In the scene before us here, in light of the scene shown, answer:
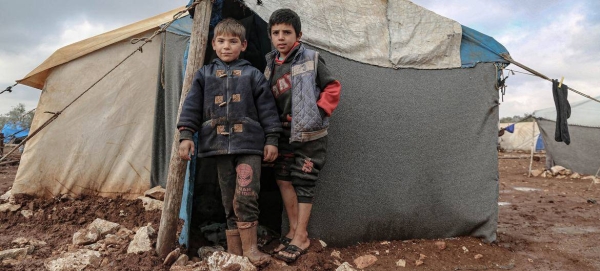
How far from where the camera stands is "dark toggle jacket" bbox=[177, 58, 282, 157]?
238 centimetres

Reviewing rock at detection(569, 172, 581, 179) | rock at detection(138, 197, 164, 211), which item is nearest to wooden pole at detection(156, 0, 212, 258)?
rock at detection(138, 197, 164, 211)

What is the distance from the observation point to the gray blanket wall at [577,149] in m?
10.6

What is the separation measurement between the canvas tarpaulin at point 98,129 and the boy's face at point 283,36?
2877mm

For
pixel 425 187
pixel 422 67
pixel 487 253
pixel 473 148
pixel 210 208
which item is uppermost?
pixel 422 67

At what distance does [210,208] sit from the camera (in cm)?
339

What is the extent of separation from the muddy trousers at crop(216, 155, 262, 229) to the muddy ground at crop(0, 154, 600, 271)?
1.19ft

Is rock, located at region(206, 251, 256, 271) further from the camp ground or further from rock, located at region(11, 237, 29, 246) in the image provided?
rock, located at region(11, 237, 29, 246)

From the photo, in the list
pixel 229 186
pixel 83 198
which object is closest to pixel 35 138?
pixel 83 198

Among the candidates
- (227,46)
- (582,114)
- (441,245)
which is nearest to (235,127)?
(227,46)

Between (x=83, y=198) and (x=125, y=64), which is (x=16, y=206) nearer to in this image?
(x=83, y=198)

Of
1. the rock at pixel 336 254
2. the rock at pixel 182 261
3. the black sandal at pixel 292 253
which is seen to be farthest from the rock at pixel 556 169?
the rock at pixel 182 261

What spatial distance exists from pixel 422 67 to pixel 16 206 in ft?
13.6

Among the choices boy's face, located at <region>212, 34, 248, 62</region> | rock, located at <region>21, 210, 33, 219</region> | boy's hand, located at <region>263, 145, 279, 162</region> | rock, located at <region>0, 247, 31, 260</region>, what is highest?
boy's face, located at <region>212, 34, 248, 62</region>

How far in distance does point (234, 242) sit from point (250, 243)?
136 millimetres
